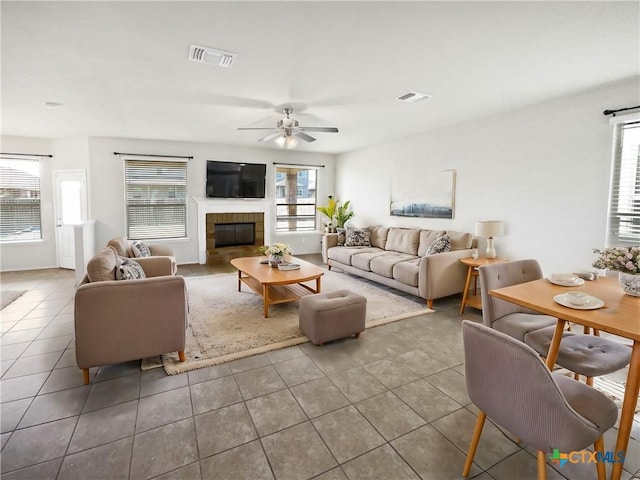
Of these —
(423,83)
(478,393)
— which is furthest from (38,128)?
(478,393)

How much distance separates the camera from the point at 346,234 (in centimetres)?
626

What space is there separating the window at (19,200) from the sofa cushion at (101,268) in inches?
202

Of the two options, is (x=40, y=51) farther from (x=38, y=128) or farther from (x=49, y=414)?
(x=38, y=128)

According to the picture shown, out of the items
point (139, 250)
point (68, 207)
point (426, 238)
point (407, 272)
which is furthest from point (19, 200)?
Answer: point (426, 238)

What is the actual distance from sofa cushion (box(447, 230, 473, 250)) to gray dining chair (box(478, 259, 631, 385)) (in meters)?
1.98

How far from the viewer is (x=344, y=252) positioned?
575cm

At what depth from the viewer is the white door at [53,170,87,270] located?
242 inches

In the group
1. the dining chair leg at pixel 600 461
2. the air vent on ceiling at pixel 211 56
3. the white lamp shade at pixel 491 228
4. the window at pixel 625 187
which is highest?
the air vent on ceiling at pixel 211 56

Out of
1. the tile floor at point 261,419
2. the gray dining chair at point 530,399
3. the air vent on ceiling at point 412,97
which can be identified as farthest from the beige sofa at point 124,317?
the air vent on ceiling at point 412,97

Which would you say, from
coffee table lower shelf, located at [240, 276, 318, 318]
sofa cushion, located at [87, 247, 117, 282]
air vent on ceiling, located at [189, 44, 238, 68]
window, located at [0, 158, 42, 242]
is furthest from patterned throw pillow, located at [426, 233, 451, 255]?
window, located at [0, 158, 42, 242]

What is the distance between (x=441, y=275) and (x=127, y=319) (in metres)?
3.48

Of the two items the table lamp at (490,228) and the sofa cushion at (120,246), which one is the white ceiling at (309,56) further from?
the sofa cushion at (120,246)

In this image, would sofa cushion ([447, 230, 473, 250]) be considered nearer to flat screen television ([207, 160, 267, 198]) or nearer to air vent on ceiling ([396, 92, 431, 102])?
air vent on ceiling ([396, 92, 431, 102])

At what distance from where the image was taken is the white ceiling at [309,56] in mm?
2094
